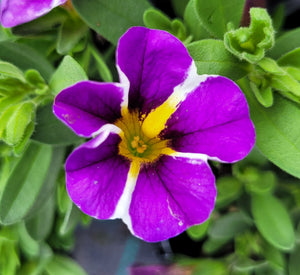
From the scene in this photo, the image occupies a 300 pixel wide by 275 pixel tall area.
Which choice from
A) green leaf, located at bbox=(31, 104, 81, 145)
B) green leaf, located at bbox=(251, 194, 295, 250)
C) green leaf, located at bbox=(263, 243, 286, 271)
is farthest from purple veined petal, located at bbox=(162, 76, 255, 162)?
green leaf, located at bbox=(263, 243, 286, 271)

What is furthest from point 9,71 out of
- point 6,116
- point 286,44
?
point 286,44

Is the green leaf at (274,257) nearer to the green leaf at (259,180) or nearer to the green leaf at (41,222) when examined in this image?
the green leaf at (259,180)

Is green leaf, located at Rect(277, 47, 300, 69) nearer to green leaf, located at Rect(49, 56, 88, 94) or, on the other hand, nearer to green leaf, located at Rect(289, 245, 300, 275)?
green leaf, located at Rect(49, 56, 88, 94)

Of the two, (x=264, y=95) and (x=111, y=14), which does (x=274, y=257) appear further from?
(x=111, y=14)

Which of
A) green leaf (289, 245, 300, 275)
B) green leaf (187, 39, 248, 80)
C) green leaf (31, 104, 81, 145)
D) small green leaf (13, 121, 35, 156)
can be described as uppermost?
green leaf (187, 39, 248, 80)

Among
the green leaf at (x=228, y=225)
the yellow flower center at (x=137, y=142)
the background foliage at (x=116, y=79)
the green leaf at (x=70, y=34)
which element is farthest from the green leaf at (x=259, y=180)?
the green leaf at (x=70, y=34)

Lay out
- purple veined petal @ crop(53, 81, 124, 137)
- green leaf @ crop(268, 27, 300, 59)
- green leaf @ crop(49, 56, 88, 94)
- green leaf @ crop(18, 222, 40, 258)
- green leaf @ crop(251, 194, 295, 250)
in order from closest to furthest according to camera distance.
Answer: purple veined petal @ crop(53, 81, 124, 137)
green leaf @ crop(49, 56, 88, 94)
green leaf @ crop(268, 27, 300, 59)
green leaf @ crop(251, 194, 295, 250)
green leaf @ crop(18, 222, 40, 258)

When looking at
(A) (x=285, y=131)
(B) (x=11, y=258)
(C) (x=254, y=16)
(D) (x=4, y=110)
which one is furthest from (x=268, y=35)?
(B) (x=11, y=258)

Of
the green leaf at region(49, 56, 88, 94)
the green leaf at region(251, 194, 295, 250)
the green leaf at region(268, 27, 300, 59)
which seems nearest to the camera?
the green leaf at region(49, 56, 88, 94)
